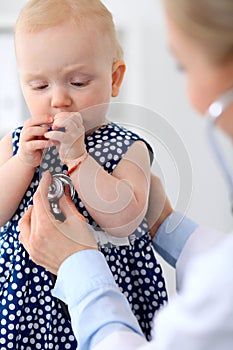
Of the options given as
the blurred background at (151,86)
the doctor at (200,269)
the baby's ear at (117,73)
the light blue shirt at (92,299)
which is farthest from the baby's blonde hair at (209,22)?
the blurred background at (151,86)

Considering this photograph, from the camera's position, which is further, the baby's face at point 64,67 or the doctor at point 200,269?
the baby's face at point 64,67

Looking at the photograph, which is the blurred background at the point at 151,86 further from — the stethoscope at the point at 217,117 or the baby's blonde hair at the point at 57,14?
the stethoscope at the point at 217,117

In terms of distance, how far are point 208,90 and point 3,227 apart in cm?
52

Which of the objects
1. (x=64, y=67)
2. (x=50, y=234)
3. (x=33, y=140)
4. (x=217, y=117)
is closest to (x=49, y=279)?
(x=50, y=234)

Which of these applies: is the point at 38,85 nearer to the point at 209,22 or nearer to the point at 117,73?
the point at 117,73

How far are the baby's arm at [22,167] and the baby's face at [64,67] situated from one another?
0.12 ft

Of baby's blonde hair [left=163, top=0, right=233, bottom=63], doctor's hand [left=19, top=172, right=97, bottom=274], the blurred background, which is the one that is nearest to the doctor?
baby's blonde hair [left=163, top=0, right=233, bottom=63]

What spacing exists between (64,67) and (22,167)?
162 mm

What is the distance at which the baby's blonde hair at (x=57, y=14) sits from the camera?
90cm

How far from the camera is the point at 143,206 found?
919 mm

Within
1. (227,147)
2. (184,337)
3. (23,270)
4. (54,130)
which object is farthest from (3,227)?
(227,147)

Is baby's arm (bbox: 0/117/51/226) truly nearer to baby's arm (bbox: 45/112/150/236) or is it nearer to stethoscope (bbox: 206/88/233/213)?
baby's arm (bbox: 45/112/150/236)

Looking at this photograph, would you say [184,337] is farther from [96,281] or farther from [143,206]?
[143,206]

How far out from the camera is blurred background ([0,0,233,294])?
88.5 inches
